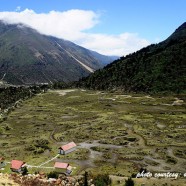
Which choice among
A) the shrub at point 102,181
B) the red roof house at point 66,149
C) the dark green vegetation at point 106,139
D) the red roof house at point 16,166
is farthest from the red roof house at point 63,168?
the red roof house at point 66,149

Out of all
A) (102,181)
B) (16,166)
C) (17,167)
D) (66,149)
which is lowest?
(17,167)

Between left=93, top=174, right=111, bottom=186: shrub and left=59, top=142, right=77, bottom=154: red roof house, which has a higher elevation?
left=93, top=174, right=111, bottom=186: shrub

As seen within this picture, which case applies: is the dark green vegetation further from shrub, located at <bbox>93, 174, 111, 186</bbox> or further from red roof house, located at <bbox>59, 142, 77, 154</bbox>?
shrub, located at <bbox>93, 174, 111, 186</bbox>

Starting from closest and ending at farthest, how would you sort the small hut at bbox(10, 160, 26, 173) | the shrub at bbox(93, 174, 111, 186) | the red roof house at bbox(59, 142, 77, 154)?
1. the shrub at bbox(93, 174, 111, 186)
2. the small hut at bbox(10, 160, 26, 173)
3. the red roof house at bbox(59, 142, 77, 154)

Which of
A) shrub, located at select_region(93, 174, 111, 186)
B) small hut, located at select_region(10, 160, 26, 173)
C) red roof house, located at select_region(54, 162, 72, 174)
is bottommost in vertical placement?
small hut, located at select_region(10, 160, 26, 173)

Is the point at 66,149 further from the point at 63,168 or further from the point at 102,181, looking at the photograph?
the point at 102,181

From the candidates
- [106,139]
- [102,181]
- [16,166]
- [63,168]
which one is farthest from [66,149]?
[102,181]

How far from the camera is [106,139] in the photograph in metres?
132

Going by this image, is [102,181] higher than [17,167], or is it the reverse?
[102,181]

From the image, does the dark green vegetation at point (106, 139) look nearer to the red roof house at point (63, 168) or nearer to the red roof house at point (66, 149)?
the red roof house at point (66, 149)

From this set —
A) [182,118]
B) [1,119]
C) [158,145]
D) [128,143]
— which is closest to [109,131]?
[128,143]

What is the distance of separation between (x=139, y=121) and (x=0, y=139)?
62.9 m

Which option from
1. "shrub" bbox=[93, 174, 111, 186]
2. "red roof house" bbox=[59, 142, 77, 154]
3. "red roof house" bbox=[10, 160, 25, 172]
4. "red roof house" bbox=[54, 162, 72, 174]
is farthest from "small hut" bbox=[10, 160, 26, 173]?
"shrub" bbox=[93, 174, 111, 186]

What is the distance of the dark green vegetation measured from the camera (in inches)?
3937
